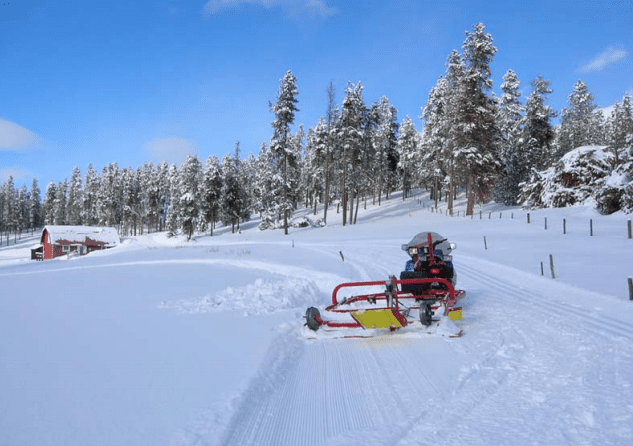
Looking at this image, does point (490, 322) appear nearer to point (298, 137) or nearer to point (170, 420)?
point (170, 420)

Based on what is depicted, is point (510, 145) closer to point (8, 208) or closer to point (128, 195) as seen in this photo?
point (128, 195)

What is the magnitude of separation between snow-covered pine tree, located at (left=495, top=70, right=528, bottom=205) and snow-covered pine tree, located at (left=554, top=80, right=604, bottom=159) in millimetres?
12128

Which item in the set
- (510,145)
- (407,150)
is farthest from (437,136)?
(407,150)

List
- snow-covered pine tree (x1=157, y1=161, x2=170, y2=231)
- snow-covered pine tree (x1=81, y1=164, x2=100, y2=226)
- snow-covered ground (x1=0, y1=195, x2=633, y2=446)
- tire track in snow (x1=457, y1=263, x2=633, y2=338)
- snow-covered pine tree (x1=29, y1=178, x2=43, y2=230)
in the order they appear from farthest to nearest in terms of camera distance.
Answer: snow-covered pine tree (x1=29, y1=178, x2=43, y2=230) → snow-covered pine tree (x1=81, y1=164, x2=100, y2=226) → snow-covered pine tree (x1=157, y1=161, x2=170, y2=231) → tire track in snow (x1=457, y1=263, x2=633, y2=338) → snow-covered ground (x1=0, y1=195, x2=633, y2=446)

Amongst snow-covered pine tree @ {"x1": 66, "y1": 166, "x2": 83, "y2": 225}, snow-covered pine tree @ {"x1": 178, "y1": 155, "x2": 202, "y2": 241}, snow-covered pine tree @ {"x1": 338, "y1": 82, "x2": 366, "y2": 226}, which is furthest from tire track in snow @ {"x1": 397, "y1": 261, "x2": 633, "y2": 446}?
snow-covered pine tree @ {"x1": 66, "y1": 166, "x2": 83, "y2": 225}

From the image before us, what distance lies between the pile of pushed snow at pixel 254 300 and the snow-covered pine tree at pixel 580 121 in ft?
188

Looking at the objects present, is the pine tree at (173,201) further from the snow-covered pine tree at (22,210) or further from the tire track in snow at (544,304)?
the tire track in snow at (544,304)

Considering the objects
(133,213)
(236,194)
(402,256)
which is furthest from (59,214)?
(402,256)

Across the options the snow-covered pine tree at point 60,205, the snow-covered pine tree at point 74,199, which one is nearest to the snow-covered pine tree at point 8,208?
the snow-covered pine tree at point 60,205

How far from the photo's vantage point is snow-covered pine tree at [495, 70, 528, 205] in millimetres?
45969

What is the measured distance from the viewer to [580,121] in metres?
61.4

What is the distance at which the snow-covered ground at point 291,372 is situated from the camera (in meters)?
3.70

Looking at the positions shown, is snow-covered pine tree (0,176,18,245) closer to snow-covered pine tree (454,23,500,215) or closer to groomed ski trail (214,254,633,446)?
snow-covered pine tree (454,23,500,215)

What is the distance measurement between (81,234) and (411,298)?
6233 centimetres
